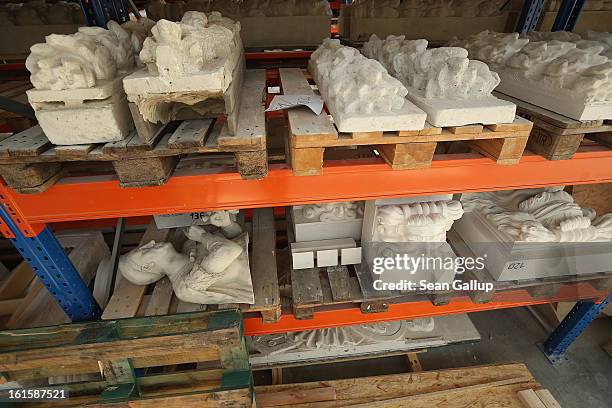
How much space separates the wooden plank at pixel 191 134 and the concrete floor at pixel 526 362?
2964 mm

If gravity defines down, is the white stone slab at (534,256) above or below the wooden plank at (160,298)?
above

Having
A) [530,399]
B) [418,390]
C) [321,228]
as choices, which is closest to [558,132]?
[321,228]

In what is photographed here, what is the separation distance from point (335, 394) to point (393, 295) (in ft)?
4.09

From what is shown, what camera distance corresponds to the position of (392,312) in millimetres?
2898

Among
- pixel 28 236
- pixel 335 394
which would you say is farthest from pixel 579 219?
pixel 28 236

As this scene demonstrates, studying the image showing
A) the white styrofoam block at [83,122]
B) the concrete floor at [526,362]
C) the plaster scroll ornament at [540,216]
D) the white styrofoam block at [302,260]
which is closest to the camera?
the white styrofoam block at [83,122]

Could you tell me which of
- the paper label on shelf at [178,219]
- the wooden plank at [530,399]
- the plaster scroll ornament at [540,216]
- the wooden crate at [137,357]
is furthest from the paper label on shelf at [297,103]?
the wooden plank at [530,399]

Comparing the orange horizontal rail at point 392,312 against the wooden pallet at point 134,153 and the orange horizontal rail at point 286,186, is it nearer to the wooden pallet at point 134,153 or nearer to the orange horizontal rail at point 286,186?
the orange horizontal rail at point 286,186

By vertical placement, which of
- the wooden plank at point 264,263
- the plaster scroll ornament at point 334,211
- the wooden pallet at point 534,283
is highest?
the plaster scroll ornament at point 334,211

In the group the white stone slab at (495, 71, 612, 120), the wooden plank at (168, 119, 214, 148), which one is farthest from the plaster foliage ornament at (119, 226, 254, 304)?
the white stone slab at (495, 71, 612, 120)

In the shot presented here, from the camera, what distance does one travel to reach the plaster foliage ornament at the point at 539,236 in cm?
269

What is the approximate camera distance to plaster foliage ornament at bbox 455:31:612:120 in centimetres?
202

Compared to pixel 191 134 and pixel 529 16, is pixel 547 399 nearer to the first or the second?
pixel 191 134

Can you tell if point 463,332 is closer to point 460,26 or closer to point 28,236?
point 460,26
